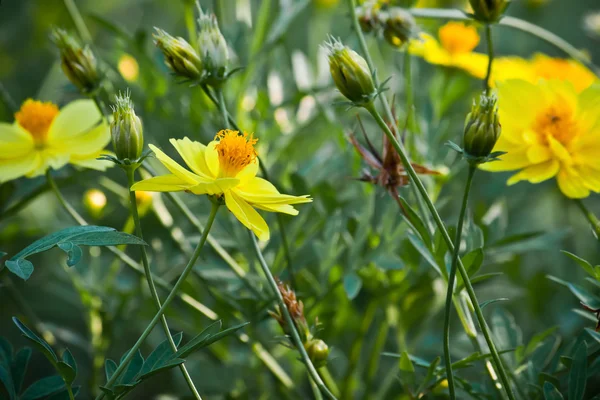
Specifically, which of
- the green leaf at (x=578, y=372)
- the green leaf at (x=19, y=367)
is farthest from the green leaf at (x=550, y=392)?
the green leaf at (x=19, y=367)

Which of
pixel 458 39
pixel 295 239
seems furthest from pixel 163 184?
pixel 458 39

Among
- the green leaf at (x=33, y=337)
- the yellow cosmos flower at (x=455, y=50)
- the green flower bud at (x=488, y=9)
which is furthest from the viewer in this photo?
the yellow cosmos flower at (x=455, y=50)

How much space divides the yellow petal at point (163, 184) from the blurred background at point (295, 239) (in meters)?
0.09

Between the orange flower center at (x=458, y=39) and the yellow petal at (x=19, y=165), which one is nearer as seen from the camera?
the yellow petal at (x=19, y=165)

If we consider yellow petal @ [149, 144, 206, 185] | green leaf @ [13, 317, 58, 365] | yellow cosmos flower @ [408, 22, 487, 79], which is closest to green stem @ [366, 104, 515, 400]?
yellow petal @ [149, 144, 206, 185]

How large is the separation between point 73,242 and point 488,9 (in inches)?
12.7

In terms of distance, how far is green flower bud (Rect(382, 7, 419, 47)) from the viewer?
0.53 m

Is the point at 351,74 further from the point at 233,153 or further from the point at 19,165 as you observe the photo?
the point at 19,165

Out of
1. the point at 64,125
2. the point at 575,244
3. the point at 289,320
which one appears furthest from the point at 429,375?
the point at 575,244

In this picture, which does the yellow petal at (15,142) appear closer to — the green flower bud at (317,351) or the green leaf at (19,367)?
the green leaf at (19,367)

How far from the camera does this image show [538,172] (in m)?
0.47

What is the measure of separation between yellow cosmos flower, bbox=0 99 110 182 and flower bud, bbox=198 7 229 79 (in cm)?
12

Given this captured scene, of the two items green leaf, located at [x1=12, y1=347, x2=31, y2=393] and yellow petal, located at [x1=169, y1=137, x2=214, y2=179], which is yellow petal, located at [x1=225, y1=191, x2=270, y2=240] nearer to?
yellow petal, located at [x1=169, y1=137, x2=214, y2=179]

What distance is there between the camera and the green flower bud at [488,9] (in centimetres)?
45
